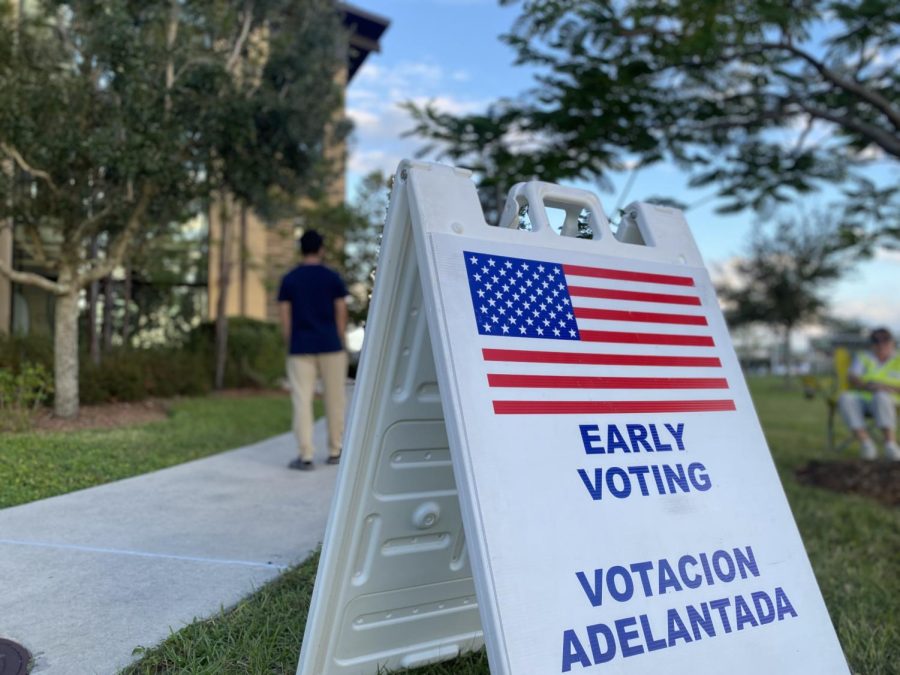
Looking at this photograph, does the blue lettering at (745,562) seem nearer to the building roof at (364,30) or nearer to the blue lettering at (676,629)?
the blue lettering at (676,629)

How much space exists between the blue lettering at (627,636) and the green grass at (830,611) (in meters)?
0.90

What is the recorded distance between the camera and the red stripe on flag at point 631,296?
215cm

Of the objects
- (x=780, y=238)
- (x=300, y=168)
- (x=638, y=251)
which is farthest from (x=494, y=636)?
(x=780, y=238)

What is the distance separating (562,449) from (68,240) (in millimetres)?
7048

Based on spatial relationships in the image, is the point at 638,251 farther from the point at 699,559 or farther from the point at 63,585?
the point at 63,585

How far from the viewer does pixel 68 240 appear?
24.2 feet

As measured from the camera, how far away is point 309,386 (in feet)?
18.6

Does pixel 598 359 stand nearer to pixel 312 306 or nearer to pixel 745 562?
pixel 745 562

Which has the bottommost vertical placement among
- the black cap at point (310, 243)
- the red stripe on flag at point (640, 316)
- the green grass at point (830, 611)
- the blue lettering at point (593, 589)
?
the green grass at point (830, 611)

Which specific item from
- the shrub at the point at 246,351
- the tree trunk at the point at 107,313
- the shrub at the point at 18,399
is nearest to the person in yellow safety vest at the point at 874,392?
the shrub at the point at 18,399

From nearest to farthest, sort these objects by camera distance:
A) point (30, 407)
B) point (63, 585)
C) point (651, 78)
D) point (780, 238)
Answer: point (63, 585)
point (651, 78)
point (30, 407)
point (780, 238)

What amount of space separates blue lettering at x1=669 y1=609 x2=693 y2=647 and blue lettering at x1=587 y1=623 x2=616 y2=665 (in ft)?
0.66

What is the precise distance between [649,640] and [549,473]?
0.47 meters

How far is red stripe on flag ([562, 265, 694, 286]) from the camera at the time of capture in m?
2.17
